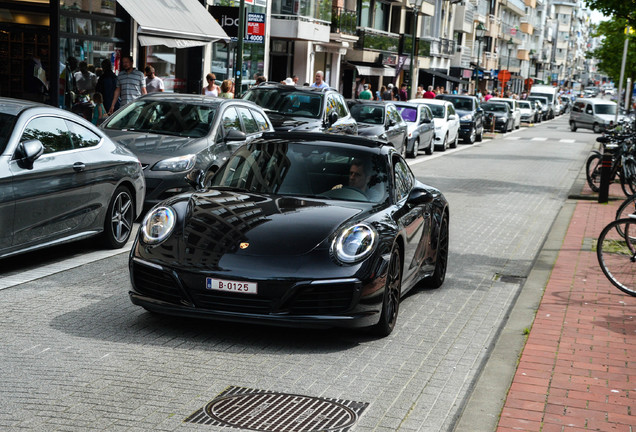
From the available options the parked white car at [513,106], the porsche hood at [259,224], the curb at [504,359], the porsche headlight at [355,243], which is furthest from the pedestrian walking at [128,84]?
the parked white car at [513,106]

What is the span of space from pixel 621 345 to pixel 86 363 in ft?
12.6

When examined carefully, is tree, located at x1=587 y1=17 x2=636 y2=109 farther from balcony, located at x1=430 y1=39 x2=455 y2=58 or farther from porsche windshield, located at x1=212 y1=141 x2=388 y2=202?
porsche windshield, located at x1=212 y1=141 x2=388 y2=202

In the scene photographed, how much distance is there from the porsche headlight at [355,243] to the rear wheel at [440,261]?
2.32m

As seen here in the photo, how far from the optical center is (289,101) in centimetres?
1991

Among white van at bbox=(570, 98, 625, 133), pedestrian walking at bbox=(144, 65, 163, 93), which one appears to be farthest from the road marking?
white van at bbox=(570, 98, 625, 133)

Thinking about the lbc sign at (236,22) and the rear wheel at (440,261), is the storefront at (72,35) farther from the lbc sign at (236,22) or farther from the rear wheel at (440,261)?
the rear wheel at (440,261)

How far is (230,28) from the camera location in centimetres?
2531

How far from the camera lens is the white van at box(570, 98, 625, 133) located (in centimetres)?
5922

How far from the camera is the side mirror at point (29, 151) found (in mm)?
8555

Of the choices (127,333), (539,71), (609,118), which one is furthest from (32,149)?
(539,71)

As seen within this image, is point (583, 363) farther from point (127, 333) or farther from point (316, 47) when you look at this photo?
point (316, 47)

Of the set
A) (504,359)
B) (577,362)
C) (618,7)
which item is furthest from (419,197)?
(618,7)

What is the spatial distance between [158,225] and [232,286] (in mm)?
811

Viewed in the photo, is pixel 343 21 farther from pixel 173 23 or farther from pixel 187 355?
pixel 187 355
